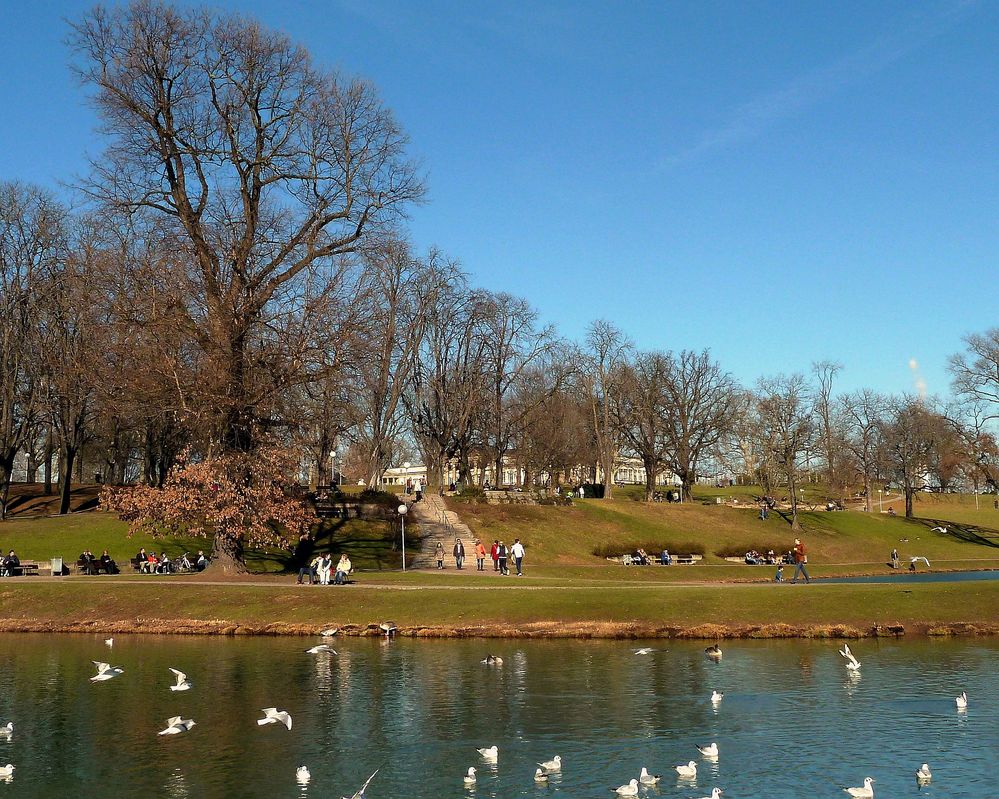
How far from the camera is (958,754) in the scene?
17562 millimetres

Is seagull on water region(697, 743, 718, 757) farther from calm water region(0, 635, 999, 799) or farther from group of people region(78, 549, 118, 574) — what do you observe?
group of people region(78, 549, 118, 574)

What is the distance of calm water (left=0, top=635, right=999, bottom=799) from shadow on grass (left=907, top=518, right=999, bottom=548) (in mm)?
62017

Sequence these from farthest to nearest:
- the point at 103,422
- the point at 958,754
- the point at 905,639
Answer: the point at 103,422
the point at 905,639
the point at 958,754

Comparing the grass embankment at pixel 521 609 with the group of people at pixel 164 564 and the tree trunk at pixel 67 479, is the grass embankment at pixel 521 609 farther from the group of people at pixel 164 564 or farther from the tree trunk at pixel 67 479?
the tree trunk at pixel 67 479

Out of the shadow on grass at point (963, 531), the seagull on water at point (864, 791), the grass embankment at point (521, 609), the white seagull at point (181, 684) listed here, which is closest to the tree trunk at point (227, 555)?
the grass embankment at point (521, 609)

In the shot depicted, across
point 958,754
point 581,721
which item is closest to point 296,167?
point 581,721

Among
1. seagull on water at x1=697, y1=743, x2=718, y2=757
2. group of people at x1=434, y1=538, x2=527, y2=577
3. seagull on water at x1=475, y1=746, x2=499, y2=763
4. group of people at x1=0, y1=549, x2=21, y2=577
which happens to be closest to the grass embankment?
group of people at x1=0, y1=549, x2=21, y2=577

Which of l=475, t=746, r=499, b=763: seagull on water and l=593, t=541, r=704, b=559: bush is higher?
l=593, t=541, r=704, b=559: bush

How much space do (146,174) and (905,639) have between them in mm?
35491

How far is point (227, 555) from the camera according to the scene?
44.5 m

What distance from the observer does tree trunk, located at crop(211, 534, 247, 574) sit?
44.2 metres

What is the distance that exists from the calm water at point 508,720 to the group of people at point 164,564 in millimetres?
19196

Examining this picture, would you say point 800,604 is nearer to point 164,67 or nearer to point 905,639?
point 905,639

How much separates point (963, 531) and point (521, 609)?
6924cm
